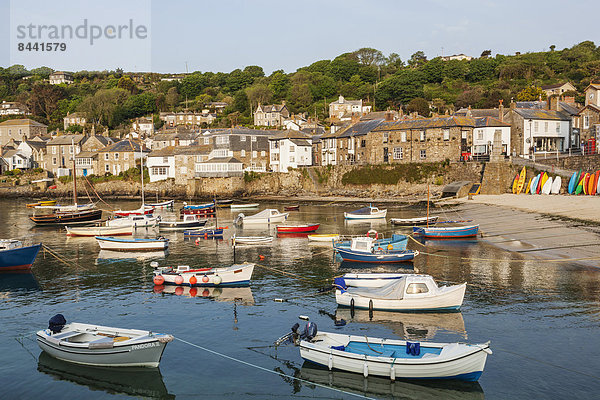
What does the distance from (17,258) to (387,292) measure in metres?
Result: 26.9

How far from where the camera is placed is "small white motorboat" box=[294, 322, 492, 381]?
56.9 feet

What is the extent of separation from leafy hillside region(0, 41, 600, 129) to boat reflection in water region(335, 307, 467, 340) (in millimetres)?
100832

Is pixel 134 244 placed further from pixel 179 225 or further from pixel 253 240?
pixel 179 225

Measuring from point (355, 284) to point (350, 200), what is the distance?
51.1 m

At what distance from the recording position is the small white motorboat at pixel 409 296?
979 inches

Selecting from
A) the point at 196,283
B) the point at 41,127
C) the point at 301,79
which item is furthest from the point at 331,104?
the point at 196,283

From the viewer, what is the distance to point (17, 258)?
36750 millimetres

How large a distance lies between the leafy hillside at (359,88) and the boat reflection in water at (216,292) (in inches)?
3890

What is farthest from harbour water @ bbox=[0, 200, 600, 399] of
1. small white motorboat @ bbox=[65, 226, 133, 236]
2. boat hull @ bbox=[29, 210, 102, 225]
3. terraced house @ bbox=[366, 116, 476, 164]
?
terraced house @ bbox=[366, 116, 476, 164]

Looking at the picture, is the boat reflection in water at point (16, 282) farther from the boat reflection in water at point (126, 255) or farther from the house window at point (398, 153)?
the house window at point (398, 153)

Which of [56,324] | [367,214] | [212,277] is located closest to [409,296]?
[212,277]

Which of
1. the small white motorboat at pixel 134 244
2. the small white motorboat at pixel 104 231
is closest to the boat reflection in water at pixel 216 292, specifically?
the small white motorboat at pixel 134 244

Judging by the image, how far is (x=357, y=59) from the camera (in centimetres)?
19362

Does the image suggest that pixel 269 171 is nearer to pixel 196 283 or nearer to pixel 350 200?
pixel 350 200
